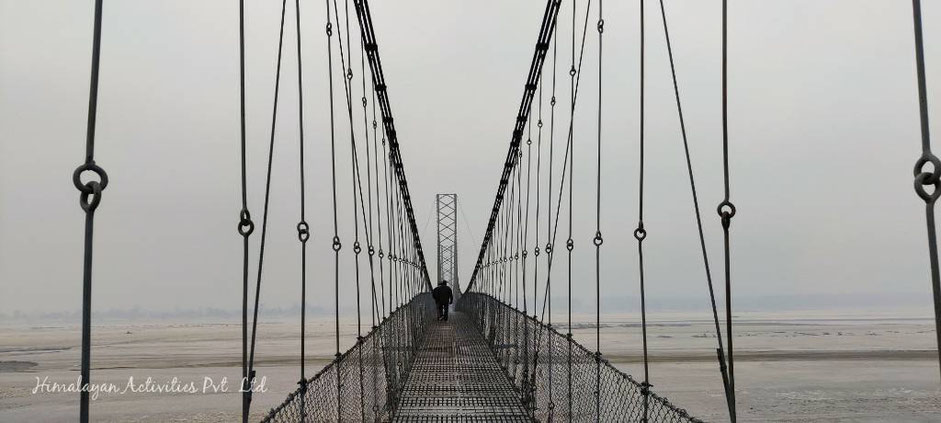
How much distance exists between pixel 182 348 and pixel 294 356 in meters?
9.76

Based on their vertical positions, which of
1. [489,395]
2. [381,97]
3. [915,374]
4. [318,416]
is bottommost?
[915,374]

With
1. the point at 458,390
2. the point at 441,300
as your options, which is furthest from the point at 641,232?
the point at 441,300

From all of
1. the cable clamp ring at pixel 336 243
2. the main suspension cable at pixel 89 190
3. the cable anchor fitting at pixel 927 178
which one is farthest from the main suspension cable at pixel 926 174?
the cable clamp ring at pixel 336 243

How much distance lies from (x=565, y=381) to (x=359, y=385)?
4.32 ft

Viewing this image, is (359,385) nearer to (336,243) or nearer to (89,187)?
(336,243)

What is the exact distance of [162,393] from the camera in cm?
2220

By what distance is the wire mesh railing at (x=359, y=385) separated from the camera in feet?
10.4

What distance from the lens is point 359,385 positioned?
4949 millimetres

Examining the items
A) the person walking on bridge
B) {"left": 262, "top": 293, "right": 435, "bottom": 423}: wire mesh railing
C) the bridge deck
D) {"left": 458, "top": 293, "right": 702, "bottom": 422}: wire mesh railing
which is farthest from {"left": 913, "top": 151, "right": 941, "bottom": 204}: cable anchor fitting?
the person walking on bridge

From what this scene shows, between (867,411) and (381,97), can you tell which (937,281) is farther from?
(867,411)

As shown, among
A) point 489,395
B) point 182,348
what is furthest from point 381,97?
point 182,348

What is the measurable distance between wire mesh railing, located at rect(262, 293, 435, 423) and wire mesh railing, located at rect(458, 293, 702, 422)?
1090mm

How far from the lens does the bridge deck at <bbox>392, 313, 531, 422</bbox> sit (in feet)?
20.6

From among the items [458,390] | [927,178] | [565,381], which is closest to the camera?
[927,178]
